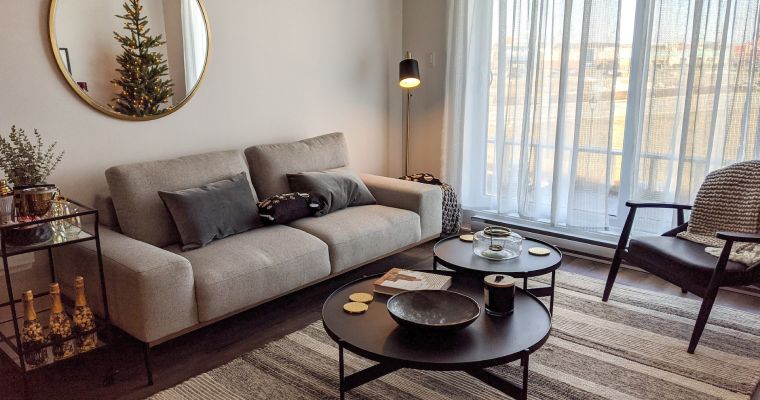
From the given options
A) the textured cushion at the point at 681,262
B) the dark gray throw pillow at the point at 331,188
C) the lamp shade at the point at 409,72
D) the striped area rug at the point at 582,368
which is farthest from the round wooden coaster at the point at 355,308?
the lamp shade at the point at 409,72

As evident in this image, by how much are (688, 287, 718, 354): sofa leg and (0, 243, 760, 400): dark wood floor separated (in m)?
0.74

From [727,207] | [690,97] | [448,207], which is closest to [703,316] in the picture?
[727,207]

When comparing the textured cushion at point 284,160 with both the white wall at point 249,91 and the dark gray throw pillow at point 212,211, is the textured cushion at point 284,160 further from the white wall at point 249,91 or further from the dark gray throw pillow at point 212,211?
the dark gray throw pillow at point 212,211

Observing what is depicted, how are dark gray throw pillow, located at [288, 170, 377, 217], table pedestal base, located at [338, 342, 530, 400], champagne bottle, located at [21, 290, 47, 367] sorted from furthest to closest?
dark gray throw pillow, located at [288, 170, 377, 217] → champagne bottle, located at [21, 290, 47, 367] → table pedestal base, located at [338, 342, 530, 400]

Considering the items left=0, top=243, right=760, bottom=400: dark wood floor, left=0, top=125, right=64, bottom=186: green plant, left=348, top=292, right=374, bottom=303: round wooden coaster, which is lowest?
left=0, top=243, right=760, bottom=400: dark wood floor

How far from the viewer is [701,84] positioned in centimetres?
322

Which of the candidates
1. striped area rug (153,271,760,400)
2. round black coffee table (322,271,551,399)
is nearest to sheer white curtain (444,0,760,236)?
striped area rug (153,271,760,400)

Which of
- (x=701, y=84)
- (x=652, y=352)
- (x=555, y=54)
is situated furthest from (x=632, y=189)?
(x=652, y=352)

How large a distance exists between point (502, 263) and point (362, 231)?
898 millimetres

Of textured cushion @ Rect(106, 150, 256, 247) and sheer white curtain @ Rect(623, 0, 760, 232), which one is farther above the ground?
sheer white curtain @ Rect(623, 0, 760, 232)

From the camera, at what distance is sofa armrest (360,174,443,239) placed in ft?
11.7

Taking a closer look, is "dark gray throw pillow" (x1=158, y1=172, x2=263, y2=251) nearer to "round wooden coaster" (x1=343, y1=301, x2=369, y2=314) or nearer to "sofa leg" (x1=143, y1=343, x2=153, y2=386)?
"sofa leg" (x1=143, y1=343, x2=153, y2=386)

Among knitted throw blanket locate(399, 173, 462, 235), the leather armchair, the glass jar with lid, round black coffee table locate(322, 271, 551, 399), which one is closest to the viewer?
round black coffee table locate(322, 271, 551, 399)

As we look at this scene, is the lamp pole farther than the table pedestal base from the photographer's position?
Yes
